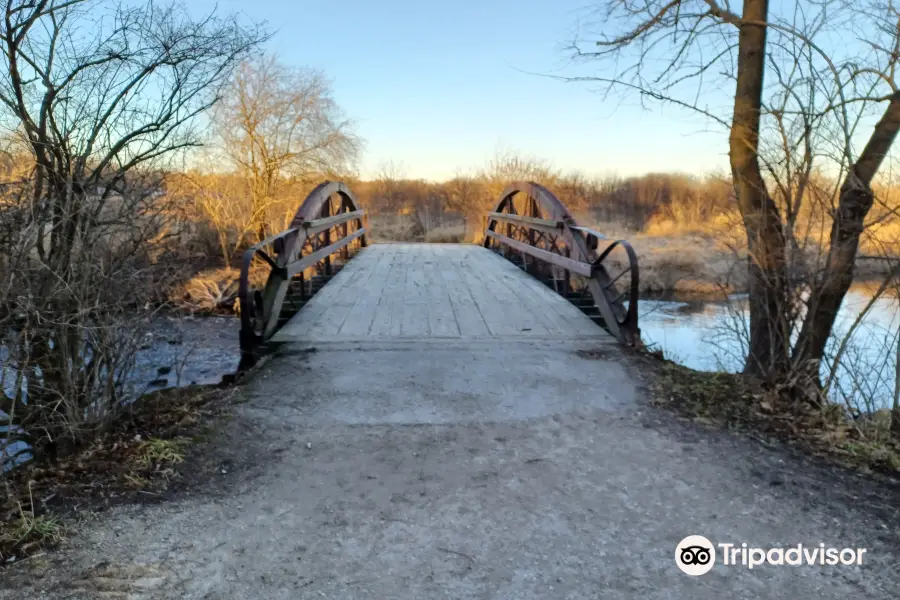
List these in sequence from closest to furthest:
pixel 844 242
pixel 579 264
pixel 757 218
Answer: pixel 844 242 < pixel 757 218 < pixel 579 264

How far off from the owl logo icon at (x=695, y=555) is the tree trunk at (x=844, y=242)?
219 centimetres

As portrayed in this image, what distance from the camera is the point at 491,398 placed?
4.12 m

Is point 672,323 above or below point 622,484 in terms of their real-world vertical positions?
below

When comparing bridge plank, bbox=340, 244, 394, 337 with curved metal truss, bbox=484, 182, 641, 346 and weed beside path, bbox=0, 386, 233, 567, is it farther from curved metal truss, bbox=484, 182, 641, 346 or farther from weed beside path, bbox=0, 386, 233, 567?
curved metal truss, bbox=484, 182, 641, 346

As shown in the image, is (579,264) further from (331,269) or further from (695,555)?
(331,269)

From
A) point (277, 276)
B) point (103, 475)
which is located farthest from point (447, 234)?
point (103, 475)

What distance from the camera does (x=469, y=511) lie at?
2676 millimetres

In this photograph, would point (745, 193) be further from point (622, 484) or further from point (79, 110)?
point (79, 110)

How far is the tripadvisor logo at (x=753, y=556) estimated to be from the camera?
2.29 meters

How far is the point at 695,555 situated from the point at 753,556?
0.21 metres

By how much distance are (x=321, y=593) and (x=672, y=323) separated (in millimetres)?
13006

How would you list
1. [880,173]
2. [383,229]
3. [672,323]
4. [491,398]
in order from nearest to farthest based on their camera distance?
[491,398], [880,173], [672,323], [383,229]

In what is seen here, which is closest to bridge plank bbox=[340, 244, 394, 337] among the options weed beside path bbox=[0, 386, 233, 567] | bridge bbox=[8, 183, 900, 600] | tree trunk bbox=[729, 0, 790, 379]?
bridge bbox=[8, 183, 900, 600]

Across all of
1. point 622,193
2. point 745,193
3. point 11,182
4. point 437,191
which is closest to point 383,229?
point 437,191
